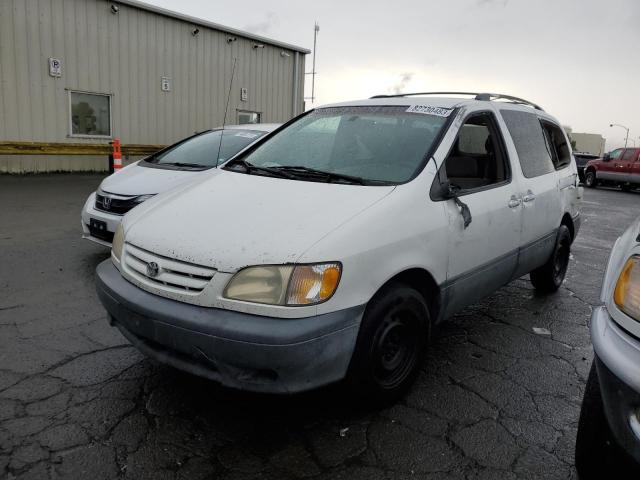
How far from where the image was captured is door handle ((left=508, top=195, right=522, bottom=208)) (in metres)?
3.60

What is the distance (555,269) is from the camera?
15.8 ft

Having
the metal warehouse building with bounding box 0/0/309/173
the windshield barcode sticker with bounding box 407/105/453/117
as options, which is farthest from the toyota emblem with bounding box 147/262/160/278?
the metal warehouse building with bounding box 0/0/309/173

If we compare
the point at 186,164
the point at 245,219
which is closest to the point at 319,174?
the point at 245,219

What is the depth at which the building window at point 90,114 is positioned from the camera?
1260 cm

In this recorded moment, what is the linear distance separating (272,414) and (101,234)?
→ 10.8ft

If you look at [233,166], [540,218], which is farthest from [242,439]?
[540,218]

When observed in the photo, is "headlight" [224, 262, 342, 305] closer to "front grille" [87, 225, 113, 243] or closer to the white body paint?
the white body paint

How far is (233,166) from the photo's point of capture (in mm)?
3559

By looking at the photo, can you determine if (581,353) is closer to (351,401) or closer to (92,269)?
(351,401)

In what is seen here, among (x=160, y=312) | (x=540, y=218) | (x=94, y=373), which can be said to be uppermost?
(x=540, y=218)

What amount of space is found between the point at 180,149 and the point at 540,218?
4468mm

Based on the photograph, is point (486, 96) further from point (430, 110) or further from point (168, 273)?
point (168, 273)

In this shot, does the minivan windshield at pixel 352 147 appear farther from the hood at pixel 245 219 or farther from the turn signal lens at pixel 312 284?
the turn signal lens at pixel 312 284

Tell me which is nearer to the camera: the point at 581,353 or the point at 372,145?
the point at 372,145
